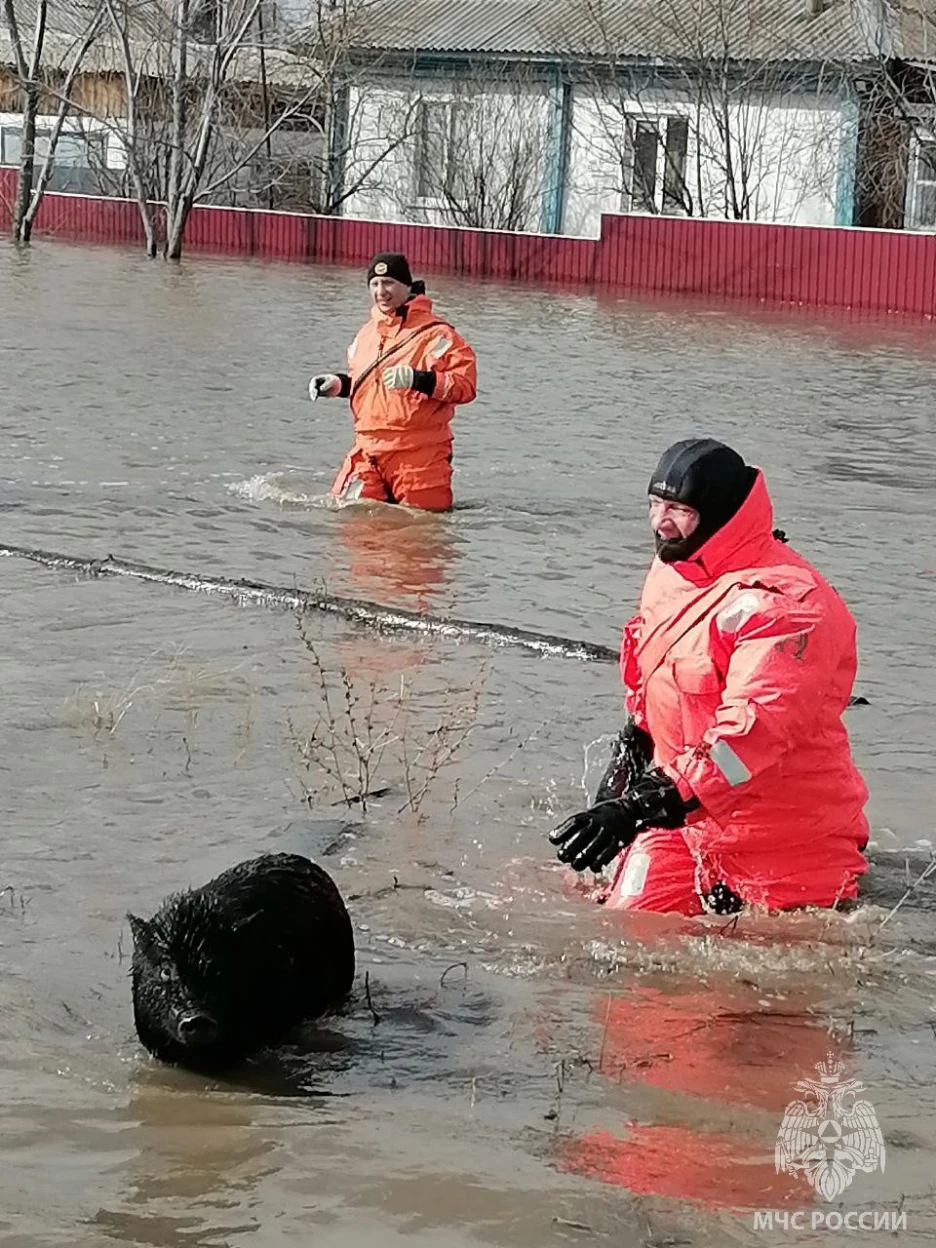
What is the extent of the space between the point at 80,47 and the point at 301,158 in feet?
23.7

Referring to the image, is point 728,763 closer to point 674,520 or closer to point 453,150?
point 674,520

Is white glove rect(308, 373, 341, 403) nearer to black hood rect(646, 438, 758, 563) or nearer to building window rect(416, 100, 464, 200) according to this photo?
black hood rect(646, 438, 758, 563)

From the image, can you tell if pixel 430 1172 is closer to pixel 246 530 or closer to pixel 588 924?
pixel 588 924

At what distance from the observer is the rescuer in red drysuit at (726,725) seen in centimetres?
504

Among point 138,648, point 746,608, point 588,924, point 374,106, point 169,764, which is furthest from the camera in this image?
point 374,106

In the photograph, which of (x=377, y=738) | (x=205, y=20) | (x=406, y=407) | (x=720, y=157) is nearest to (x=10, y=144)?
(x=205, y=20)

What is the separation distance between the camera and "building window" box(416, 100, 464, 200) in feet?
140

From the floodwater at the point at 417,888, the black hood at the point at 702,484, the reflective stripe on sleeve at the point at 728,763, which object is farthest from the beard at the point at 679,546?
the floodwater at the point at 417,888

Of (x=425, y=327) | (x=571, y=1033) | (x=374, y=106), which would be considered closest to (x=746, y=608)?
(x=571, y=1033)

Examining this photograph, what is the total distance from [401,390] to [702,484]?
6.30 m

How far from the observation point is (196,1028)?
14.7 ft

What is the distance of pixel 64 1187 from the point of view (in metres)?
3.92

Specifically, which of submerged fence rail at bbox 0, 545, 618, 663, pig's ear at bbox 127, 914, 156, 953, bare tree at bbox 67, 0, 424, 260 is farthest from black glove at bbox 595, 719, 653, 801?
bare tree at bbox 67, 0, 424, 260

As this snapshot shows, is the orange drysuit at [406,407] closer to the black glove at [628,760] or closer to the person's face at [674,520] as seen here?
the black glove at [628,760]
